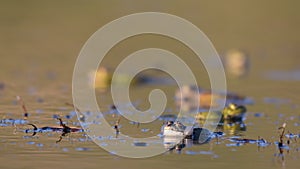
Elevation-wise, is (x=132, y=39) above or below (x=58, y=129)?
above

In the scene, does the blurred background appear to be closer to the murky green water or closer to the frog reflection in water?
the murky green water

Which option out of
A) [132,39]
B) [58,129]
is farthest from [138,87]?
[132,39]

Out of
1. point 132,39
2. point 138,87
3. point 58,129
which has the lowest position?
point 58,129

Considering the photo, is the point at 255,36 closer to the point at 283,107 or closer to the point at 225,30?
the point at 225,30

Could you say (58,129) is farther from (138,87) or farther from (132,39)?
(132,39)

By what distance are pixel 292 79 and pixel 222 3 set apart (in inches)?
277

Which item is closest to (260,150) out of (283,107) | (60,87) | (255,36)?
(283,107)

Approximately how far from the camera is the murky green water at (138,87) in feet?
19.4

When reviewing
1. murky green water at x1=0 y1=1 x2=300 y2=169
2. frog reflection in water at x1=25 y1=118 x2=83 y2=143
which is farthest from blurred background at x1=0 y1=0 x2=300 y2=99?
frog reflection in water at x1=25 y1=118 x2=83 y2=143

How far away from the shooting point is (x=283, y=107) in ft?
29.4

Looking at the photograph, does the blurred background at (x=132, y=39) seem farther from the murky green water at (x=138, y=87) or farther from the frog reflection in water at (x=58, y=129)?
the frog reflection in water at (x=58, y=129)

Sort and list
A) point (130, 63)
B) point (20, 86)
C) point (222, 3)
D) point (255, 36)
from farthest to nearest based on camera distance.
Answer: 1. point (222, 3)
2. point (255, 36)
3. point (130, 63)
4. point (20, 86)

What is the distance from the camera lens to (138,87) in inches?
420

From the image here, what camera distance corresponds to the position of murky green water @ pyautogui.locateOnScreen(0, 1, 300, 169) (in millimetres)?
5918
